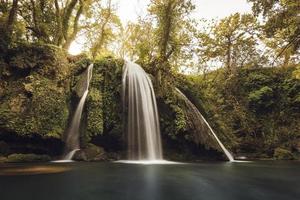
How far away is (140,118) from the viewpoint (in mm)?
12977

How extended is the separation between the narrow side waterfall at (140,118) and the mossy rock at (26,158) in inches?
140

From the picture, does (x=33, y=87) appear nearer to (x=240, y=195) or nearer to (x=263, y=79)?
(x=240, y=195)

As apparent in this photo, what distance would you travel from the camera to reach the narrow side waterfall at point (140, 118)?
12367 millimetres

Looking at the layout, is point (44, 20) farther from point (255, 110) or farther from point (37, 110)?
point (255, 110)

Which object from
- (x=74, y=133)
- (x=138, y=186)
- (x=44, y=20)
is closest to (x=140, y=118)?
(x=74, y=133)

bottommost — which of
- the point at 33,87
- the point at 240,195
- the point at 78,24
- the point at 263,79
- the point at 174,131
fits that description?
the point at 240,195

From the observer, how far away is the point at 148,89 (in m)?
14.2

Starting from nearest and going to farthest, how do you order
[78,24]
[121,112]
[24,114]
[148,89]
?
[24,114] < [121,112] < [148,89] < [78,24]

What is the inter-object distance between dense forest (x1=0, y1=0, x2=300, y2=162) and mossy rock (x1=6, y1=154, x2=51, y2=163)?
4cm

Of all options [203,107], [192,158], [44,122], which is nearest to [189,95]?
[203,107]

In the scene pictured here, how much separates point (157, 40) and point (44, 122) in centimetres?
790

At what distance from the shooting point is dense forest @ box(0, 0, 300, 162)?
35.6 ft

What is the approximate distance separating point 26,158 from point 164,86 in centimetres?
739

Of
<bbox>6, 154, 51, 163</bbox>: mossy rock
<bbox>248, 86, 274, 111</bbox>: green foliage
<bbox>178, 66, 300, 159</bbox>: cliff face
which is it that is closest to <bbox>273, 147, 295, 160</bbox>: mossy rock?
<bbox>178, 66, 300, 159</bbox>: cliff face
